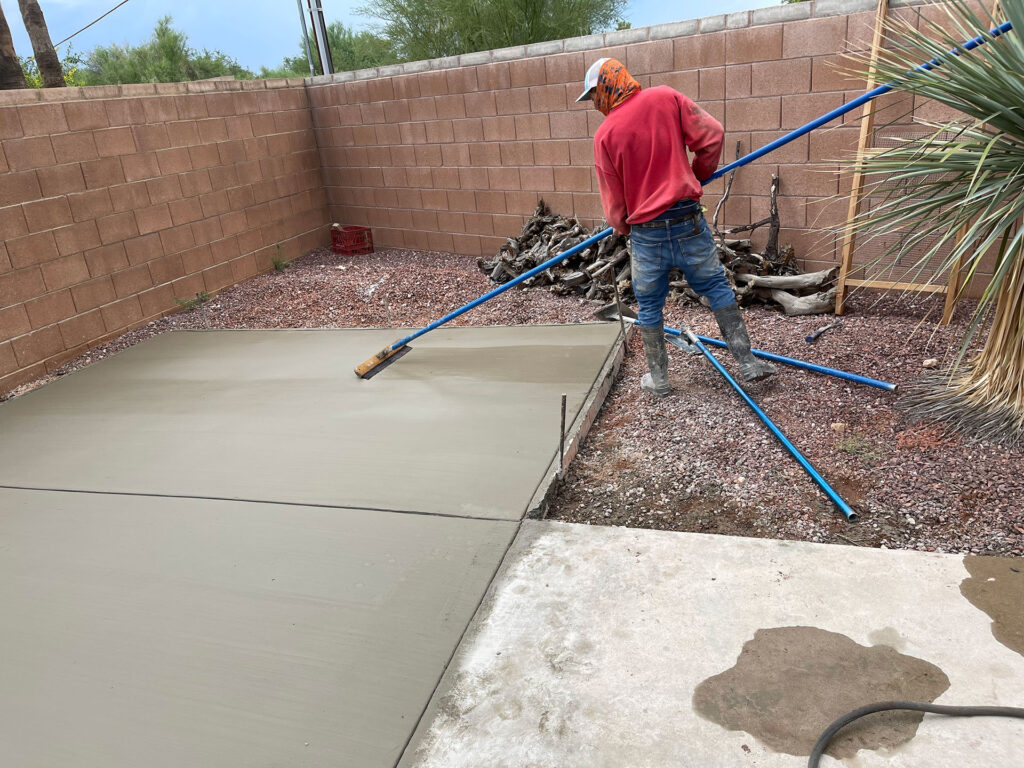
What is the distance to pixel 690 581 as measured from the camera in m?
2.69

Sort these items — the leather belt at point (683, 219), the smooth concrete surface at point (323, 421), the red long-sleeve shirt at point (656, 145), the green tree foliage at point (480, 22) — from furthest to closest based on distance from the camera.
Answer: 1. the green tree foliage at point (480, 22)
2. the leather belt at point (683, 219)
3. the red long-sleeve shirt at point (656, 145)
4. the smooth concrete surface at point (323, 421)

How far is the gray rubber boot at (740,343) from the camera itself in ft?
13.7

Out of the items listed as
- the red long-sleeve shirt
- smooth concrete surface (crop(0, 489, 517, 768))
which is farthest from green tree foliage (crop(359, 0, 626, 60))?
smooth concrete surface (crop(0, 489, 517, 768))

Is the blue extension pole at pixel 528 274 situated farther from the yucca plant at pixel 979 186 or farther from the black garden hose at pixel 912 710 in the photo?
the black garden hose at pixel 912 710

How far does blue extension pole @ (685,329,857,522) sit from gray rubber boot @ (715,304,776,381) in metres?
0.11

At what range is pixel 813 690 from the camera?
218 cm

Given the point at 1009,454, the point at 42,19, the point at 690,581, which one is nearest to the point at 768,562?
the point at 690,581

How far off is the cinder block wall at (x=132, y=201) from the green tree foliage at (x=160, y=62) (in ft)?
79.6

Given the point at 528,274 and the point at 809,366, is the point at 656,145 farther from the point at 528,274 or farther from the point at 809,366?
the point at 809,366

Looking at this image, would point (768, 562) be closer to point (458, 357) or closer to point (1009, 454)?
point (1009, 454)

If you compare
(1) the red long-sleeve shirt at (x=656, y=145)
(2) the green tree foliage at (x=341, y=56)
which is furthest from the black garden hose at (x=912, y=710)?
(2) the green tree foliage at (x=341, y=56)

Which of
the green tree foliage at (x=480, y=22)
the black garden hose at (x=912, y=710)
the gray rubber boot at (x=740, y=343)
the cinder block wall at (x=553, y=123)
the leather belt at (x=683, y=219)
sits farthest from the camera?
the green tree foliage at (x=480, y=22)

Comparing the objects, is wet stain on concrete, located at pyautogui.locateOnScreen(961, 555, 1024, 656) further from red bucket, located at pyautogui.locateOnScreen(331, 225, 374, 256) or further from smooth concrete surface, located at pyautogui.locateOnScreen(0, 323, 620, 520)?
red bucket, located at pyautogui.locateOnScreen(331, 225, 374, 256)

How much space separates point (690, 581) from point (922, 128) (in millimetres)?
4272
